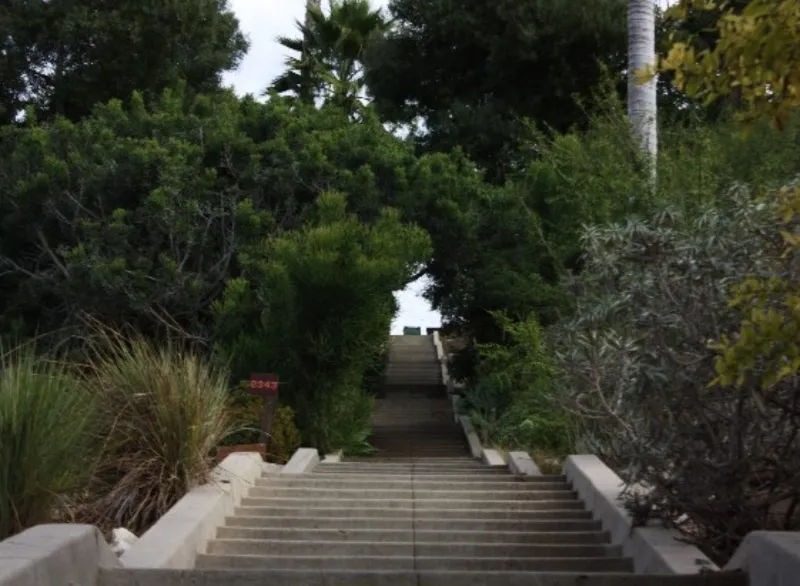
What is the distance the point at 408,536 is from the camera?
949 cm

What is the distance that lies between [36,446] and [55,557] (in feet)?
6.29

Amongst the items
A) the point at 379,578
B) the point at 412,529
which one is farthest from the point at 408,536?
the point at 379,578

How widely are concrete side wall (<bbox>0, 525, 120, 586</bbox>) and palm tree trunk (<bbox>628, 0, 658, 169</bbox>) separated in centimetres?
1225

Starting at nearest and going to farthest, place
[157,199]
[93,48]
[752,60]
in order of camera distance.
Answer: [752,60], [157,199], [93,48]

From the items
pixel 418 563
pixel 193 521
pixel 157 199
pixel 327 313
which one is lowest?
pixel 418 563

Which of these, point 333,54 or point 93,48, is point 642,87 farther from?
point 333,54

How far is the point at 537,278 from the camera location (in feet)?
70.9

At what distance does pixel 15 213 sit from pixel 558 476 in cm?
1223

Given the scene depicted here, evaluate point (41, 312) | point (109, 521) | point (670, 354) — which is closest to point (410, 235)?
point (41, 312)

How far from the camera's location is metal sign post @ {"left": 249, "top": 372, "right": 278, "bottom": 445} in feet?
46.4

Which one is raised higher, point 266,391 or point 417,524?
point 266,391

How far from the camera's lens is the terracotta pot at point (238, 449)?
1159 centimetres

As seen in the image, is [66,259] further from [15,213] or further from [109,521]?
[109,521]

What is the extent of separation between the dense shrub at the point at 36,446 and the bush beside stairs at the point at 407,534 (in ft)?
3.59
